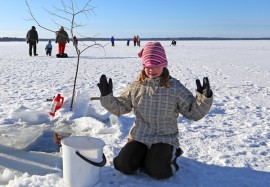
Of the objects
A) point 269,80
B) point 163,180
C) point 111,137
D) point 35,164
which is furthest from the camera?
point 269,80

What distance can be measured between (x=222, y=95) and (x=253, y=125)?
2.46 meters

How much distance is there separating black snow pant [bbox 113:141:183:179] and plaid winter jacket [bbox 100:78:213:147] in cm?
8

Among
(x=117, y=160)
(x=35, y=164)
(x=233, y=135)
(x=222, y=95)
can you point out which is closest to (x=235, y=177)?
(x=117, y=160)

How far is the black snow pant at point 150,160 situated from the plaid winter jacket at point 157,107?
0.08 meters

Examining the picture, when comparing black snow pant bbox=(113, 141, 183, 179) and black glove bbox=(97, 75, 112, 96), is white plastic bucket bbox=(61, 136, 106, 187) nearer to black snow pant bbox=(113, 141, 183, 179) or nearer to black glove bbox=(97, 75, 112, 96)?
black snow pant bbox=(113, 141, 183, 179)

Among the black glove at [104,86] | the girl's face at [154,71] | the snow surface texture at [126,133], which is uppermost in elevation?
the girl's face at [154,71]

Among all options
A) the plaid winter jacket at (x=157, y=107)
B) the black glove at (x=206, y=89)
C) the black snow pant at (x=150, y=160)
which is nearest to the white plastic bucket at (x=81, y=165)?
the black snow pant at (x=150, y=160)

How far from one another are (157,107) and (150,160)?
17.9 inches

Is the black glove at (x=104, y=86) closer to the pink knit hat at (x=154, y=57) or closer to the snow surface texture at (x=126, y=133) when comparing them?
the pink knit hat at (x=154, y=57)

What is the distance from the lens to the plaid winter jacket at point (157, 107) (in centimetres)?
323

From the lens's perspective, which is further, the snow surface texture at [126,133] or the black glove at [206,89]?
the snow surface texture at [126,133]

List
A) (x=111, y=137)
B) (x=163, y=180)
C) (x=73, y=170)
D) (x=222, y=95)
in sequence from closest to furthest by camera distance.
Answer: (x=73, y=170) → (x=163, y=180) → (x=111, y=137) → (x=222, y=95)

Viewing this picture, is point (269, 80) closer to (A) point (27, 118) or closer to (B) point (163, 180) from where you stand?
(A) point (27, 118)

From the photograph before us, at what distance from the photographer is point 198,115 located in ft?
10.4
